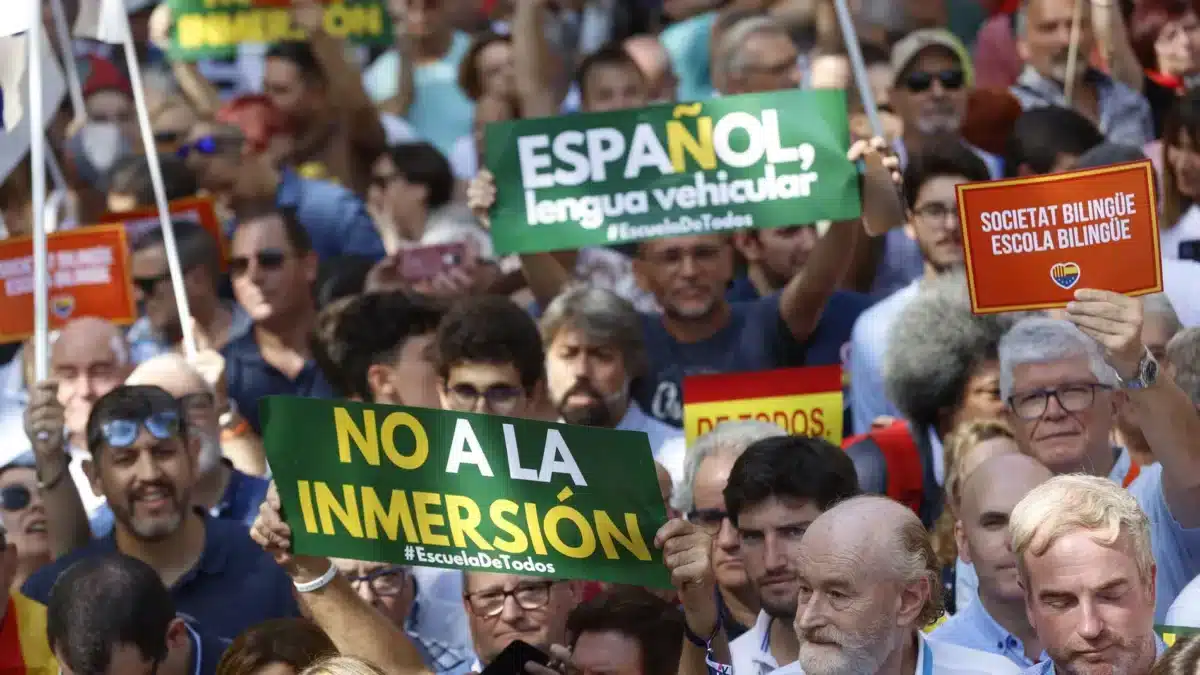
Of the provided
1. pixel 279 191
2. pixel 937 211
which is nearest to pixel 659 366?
pixel 937 211

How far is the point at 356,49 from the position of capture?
38.9 ft

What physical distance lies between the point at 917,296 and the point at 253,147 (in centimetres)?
444

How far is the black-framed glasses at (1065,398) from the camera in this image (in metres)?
5.96

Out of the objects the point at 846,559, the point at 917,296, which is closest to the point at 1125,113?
the point at 917,296

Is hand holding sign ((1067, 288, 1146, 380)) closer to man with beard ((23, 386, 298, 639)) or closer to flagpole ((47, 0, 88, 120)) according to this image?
man with beard ((23, 386, 298, 639))

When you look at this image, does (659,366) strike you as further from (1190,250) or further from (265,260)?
(265,260)

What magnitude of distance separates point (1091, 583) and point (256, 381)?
4263 millimetres

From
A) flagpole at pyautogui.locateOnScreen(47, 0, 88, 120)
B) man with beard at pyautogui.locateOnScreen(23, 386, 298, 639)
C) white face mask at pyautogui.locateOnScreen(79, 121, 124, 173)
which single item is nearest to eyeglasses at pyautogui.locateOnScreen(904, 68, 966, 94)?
man with beard at pyautogui.locateOnScreen(23, 386, 298, 639)

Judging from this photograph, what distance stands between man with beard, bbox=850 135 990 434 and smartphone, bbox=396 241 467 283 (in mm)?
1815

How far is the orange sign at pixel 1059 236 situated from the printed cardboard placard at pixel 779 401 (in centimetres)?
86

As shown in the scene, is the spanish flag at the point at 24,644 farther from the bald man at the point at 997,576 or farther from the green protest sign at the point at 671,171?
the bald man at the point at 997,576

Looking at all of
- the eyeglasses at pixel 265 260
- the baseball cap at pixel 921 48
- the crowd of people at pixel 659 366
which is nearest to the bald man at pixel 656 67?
the crowd of people at pixel 659 366

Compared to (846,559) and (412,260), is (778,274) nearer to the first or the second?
(412,260)

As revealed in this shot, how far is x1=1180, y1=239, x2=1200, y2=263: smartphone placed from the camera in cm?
717
